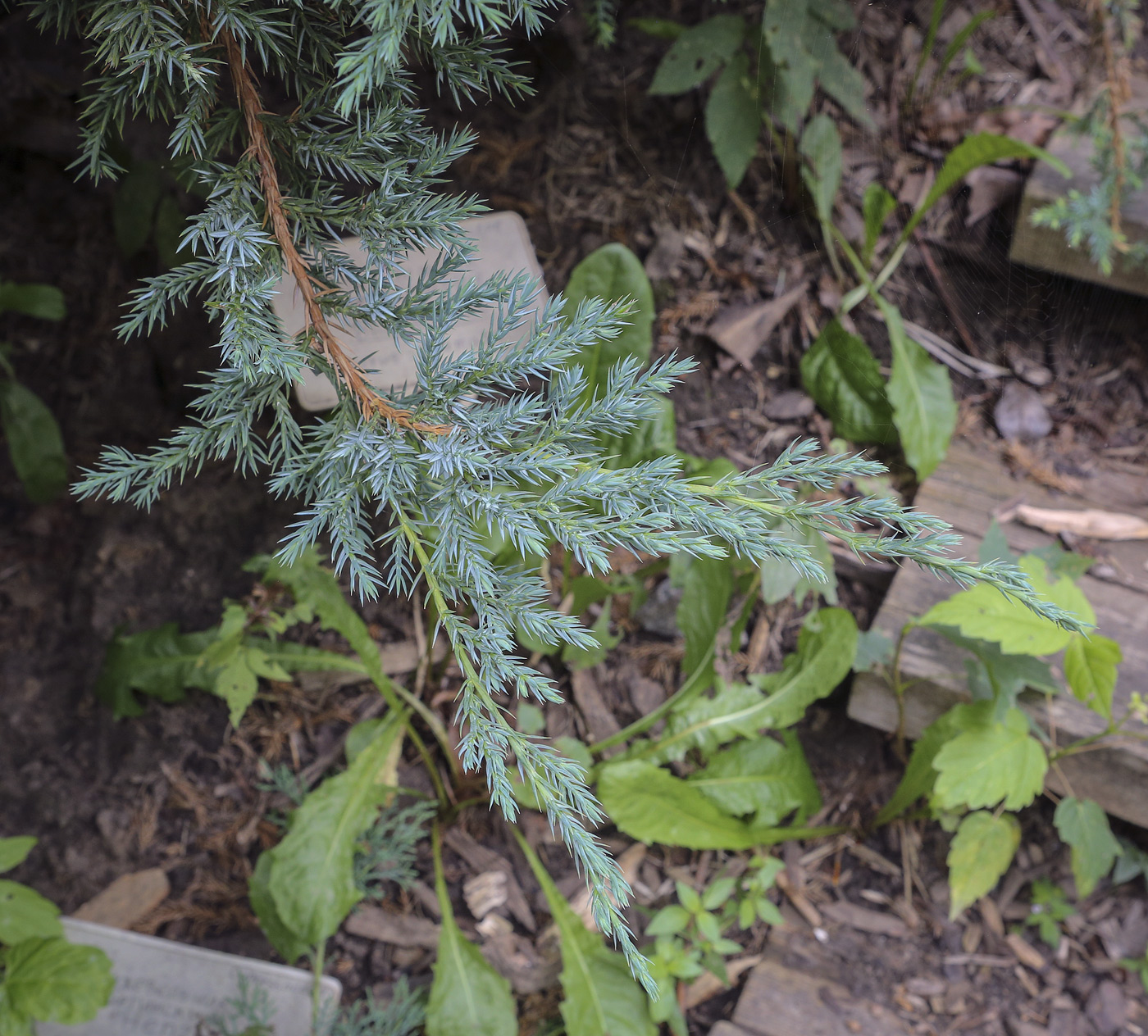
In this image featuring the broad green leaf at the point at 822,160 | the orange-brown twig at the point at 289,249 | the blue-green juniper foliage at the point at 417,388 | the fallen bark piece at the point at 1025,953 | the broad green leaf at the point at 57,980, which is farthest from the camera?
the broad green leaf at the point at 822,160

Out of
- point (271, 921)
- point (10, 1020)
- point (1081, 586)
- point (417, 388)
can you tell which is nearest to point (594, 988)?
point (271, 921)

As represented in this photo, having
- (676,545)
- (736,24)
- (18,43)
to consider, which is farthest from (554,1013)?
(18,43)

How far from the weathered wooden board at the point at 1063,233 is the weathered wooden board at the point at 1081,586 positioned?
0.56m

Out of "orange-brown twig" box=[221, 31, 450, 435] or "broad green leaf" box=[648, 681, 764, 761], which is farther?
"broad green leaf" box=[648, 681, 764, 761]

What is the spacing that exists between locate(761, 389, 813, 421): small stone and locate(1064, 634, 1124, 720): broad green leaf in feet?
3.17

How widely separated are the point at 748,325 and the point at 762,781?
1.30m

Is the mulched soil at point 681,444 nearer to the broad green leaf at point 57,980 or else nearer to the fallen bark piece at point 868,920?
the fallen bark piece at point 868,920

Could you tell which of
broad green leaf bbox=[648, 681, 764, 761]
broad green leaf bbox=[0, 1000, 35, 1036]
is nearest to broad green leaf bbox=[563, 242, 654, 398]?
broad green leaf bbox=[648, 681, 764, 761]

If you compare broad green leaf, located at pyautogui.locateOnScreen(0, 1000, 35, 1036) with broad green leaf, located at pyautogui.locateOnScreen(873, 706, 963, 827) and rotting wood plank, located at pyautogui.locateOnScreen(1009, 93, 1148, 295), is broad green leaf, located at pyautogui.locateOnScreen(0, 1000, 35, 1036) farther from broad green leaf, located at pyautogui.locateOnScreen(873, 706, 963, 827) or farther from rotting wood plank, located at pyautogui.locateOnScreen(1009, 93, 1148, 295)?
rotting wood plank, located at pyautogui.locateOnScreen(1009, 93, 1148, 295)

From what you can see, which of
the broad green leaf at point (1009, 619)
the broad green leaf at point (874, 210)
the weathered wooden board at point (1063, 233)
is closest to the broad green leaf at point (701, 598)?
the broad green leaf at point (1009, 619)

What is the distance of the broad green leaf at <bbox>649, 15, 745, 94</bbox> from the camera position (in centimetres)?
207

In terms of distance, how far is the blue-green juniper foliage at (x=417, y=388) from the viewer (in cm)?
82

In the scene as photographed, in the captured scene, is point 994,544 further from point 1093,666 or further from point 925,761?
point 925,761

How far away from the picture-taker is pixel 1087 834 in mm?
1763
